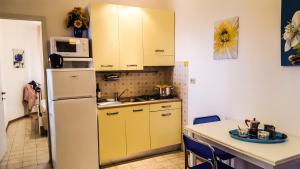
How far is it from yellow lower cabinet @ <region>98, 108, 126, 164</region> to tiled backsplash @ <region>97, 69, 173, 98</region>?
520mm

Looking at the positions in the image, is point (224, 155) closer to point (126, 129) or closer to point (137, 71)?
point (126, 129)

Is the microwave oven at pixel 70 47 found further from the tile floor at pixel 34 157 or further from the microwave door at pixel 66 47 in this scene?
the tile floor at pixel 34 157

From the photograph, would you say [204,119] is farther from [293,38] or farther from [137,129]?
[293,38]

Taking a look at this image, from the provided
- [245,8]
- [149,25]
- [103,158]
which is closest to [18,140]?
[103,158]

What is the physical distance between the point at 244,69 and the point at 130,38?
167 cm

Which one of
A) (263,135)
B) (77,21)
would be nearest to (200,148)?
(263,135)

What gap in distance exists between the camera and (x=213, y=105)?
2.95 m

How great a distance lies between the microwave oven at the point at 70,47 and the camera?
2861 mm

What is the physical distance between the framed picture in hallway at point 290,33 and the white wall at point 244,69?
0.07 metres

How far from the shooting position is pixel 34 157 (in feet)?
11.1

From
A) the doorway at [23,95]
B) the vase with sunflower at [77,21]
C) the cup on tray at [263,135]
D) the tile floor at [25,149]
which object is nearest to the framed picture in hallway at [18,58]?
the doorway at [23,95]

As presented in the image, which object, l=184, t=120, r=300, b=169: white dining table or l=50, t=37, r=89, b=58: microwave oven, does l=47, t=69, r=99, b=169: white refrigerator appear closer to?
l=50, t=37, r=89, b=58: microwave oven

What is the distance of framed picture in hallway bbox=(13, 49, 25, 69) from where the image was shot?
4348 mm

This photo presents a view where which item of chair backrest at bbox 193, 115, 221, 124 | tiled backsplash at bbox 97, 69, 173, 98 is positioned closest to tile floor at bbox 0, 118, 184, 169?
chair backrest at bbox 193, 115, 221, 124
